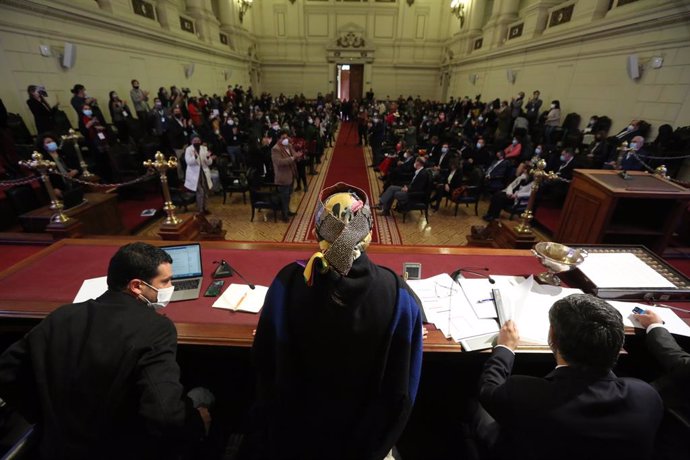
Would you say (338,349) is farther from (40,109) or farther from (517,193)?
(40,109)

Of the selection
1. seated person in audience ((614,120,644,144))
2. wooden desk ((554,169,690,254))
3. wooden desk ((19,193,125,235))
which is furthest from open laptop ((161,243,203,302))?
seated person in audience ((614,120,644,144))

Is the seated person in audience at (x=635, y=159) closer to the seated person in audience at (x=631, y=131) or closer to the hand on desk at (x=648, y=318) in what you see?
the seated person in audience at (x=631, y=131)

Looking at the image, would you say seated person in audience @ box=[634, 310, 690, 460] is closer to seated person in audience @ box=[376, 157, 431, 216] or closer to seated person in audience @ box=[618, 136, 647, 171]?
seated person in audience @ box=[376, 157, 431, 216]

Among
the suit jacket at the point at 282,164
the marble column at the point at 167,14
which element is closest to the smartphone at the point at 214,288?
the suit jacket at the point at 282,164

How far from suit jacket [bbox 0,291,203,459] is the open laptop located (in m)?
0.82

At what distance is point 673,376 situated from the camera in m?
1.50

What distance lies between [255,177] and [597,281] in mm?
5082

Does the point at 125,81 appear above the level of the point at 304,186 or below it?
above

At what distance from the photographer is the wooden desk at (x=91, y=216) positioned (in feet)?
11.9

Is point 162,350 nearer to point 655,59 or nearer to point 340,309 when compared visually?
point 340,309

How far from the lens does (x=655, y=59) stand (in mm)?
6719

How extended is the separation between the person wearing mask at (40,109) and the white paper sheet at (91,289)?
6.35 m

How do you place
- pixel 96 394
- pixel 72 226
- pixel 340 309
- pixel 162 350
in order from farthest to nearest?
pixel 72 226 → pixel 162 350 → pixel 96 394 → pixel 340 309

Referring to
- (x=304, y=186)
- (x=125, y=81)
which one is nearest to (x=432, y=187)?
(x=304, y=186)
